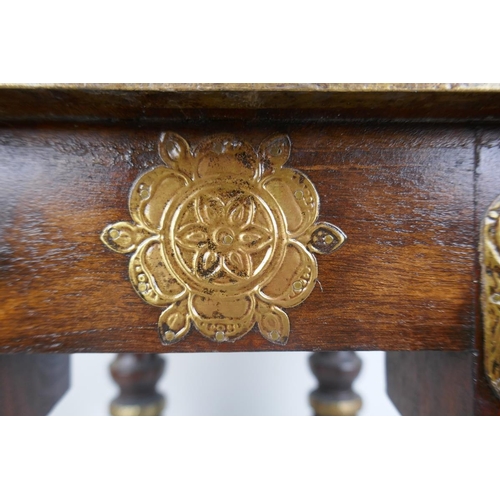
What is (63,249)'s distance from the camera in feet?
1.57

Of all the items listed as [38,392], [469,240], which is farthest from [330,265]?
[38,392]

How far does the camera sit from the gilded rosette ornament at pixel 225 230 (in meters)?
0.48

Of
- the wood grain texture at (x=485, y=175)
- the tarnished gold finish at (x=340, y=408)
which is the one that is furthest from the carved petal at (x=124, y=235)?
the tarnished gold finish at (x=340, y=408)

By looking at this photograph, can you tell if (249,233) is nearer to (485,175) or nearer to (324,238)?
(324,238)

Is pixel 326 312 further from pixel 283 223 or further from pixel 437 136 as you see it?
pixel 437 136

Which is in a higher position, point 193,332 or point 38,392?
point 193,332

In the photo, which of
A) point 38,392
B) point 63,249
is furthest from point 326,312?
point 38,392

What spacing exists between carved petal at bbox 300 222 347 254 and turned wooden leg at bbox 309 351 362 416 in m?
0.37

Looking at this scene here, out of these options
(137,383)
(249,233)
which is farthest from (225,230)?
(137,383)

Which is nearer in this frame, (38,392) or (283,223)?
(283,223)

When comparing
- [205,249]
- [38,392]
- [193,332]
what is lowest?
[38,392]

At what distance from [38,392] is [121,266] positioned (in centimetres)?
37

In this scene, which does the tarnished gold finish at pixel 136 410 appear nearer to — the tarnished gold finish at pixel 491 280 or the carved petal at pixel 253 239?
the carved petal at pixel 253 239

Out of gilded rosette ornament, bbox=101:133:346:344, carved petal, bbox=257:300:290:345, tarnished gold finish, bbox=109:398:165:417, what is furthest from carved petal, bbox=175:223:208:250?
tarnished gold finish, bbox=109:398:165:417
